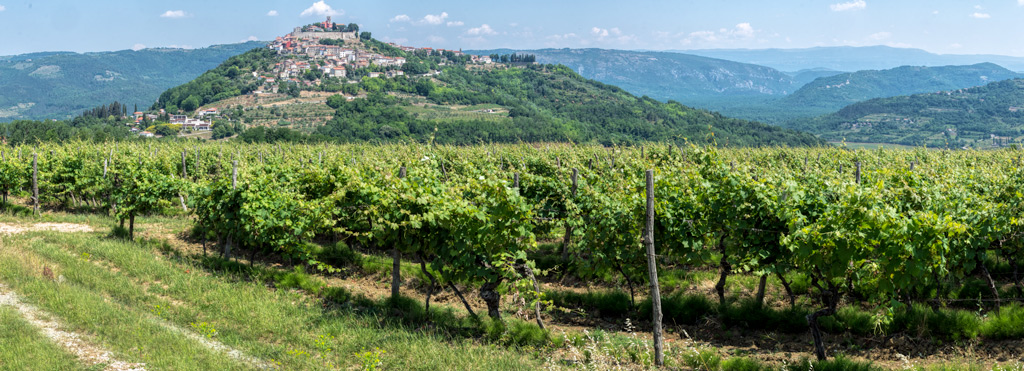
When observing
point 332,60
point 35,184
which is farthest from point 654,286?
point 332,60

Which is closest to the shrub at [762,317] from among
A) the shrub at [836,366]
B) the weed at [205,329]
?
the shrub at [836,366]

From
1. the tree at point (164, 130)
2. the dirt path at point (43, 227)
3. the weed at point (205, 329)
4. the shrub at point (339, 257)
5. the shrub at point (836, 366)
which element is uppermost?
the shrub at point (836, 366)

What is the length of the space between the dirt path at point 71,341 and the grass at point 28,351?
116 millimetres

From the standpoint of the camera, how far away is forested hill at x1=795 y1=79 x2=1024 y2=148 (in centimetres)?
12569

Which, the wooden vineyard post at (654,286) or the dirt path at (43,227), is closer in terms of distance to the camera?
the wooden vineyard post at (654,286)

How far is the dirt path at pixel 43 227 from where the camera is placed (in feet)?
46.6

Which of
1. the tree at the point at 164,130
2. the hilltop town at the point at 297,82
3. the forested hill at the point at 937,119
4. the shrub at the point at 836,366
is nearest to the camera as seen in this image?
the shrub at the point at 836,366

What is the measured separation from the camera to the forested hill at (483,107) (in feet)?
271

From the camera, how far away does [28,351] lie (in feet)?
20.8

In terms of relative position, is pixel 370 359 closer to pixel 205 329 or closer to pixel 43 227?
pixel 205 329

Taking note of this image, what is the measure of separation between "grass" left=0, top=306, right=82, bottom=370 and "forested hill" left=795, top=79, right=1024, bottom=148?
448 ft

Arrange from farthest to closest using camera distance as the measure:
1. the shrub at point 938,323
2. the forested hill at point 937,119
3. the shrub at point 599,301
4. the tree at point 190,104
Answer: the forested hill at point 937,119, the tree at point 190,104, the shrub at point 599,301, the shrub at point 938,323

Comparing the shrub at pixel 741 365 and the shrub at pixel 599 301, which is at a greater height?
the shrub at pixel 741 365

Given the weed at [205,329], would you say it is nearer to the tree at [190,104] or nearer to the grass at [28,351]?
the grass at [28,351]
